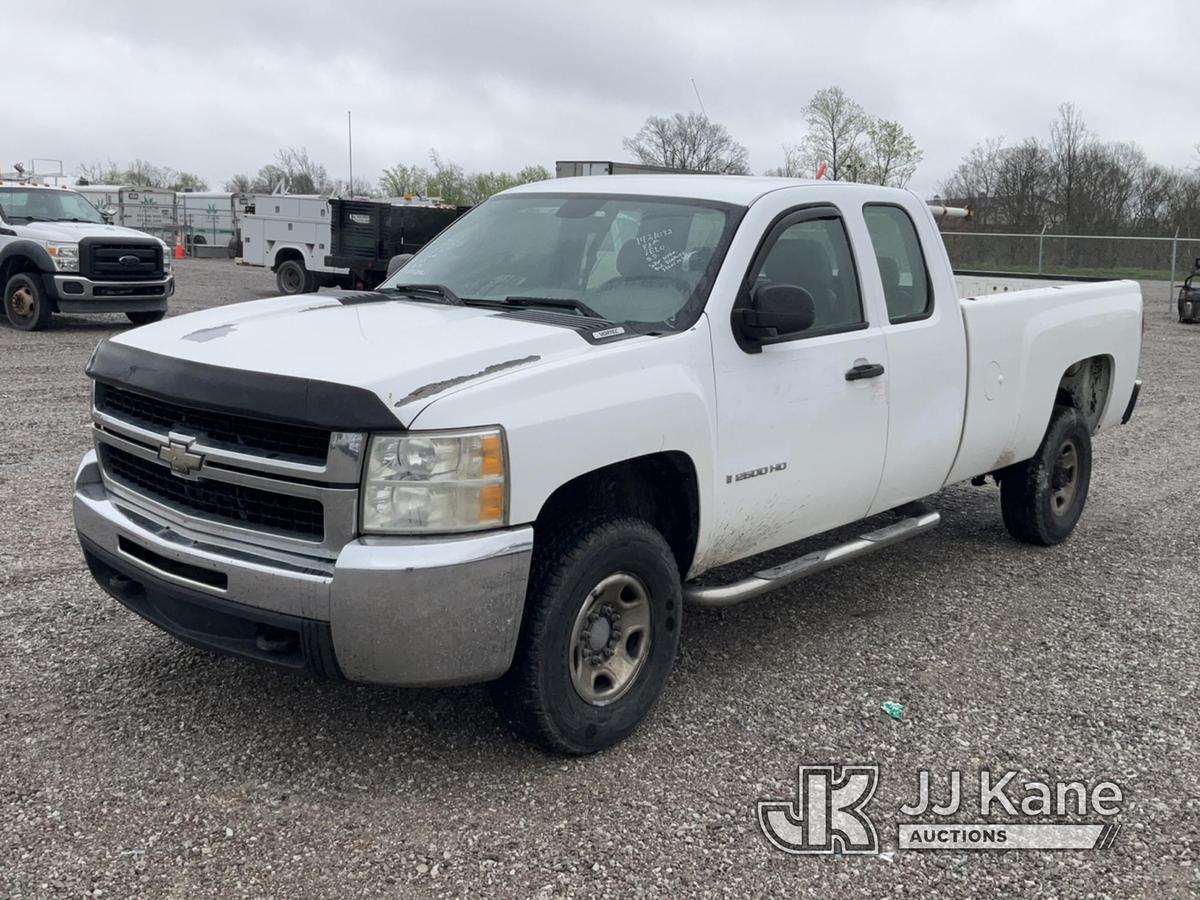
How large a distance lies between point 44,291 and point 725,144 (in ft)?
149

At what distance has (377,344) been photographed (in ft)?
12.5

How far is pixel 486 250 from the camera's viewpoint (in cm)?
500

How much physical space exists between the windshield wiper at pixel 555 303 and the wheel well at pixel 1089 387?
3380mm

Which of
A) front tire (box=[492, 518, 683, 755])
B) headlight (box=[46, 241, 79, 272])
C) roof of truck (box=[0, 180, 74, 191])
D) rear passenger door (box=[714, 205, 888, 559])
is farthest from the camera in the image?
roof of truck (box=[0, 180, 74, 191])

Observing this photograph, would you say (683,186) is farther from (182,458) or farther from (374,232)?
(374,232)

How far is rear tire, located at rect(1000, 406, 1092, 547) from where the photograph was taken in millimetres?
6422

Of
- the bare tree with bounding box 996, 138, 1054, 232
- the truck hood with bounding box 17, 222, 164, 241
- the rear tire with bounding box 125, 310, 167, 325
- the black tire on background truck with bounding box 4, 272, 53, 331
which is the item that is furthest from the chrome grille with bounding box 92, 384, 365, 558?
the bare tree with bounding box 996, 138, 1054, 232

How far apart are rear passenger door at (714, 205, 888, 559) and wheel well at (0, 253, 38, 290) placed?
14105mm

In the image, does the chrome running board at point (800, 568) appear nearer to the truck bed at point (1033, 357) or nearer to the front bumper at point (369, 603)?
the truck bed at point (1033, 357)

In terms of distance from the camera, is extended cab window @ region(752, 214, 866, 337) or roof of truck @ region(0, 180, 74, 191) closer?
extended cab window @ region(752, 214, 866, 337)

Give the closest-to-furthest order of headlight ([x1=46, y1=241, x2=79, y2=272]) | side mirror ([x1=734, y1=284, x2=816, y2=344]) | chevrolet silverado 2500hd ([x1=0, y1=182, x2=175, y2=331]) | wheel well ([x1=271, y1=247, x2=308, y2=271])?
side mirror ([x1=734, y1=284, x2=816, y2=344]) → headlight ([x1=46, y1=241, x2=79, y2=272]) → chevrolet silverado 2500hd ([x1=0, y1=182, x2=175, y2=331]) → wheel well ([x1=271, y1=247, x2=308, y2=271])

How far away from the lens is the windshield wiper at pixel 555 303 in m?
4.36

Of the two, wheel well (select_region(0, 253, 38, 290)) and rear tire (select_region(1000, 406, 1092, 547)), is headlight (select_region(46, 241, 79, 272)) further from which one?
rear tire (select_region(1000, 406, 1092, 547))

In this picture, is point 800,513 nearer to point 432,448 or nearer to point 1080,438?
point 432,448
